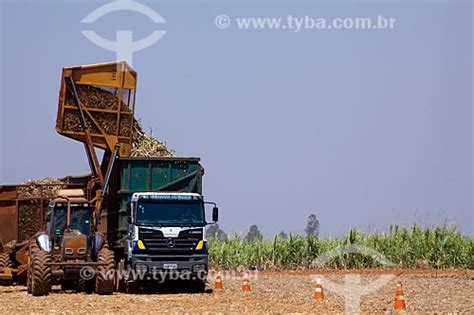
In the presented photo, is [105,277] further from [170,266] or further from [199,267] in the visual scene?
[199,267]

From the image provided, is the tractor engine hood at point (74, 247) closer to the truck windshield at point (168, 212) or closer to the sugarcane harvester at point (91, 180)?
the sugarcane harvester at point (91, 180)

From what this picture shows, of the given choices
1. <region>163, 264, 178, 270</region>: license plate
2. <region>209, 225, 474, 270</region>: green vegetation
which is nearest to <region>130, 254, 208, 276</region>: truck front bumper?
<region>163, 264, 178, 270</region>: license plate

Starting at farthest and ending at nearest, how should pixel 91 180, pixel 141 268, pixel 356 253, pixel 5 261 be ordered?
pixel 356 253 < pixel 91 180 < pixel 5 261 < pixel 141 268

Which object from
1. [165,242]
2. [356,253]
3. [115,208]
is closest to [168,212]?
[165,242]

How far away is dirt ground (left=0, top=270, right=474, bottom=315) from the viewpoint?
21.1 metres

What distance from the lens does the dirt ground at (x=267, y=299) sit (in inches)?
832

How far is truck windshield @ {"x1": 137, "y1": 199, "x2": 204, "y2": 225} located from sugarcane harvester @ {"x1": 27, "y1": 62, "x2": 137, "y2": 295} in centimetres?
146

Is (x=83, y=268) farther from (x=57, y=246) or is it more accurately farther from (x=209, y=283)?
(x=209, y=283)

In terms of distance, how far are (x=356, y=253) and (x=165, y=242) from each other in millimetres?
16156

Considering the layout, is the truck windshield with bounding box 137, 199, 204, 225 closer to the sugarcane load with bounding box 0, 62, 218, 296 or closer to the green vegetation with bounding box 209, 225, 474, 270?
the sugarcane load with bounding box 0, 62, 218, 296

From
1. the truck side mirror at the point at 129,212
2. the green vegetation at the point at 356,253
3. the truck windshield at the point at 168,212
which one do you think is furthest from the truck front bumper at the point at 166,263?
the green vegetation at the point at 356,253

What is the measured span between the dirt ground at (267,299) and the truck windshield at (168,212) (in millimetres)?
2048

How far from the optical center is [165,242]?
26297 mm

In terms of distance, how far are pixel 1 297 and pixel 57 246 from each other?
205 centimetres
